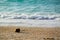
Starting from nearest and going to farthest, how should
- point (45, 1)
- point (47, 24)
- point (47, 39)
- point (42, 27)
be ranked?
point (47, 39) < point (42, 27) < point (47, 24) < point (45, 1)

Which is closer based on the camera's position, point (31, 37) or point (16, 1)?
point (31, 37)

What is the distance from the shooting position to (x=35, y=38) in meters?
5.00

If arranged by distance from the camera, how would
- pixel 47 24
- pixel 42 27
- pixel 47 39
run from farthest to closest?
pixel 47 24, pixel 42 27, pixel 47 39

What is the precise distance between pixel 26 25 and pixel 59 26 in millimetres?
1226

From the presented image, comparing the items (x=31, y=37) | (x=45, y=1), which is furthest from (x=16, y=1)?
(x=31, y=37)

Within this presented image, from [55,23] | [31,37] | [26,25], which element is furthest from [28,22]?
[31,37]

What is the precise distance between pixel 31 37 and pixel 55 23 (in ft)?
8.19

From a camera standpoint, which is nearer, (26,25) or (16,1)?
(26,25)

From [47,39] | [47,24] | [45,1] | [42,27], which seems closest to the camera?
[47,39]

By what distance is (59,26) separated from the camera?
6.99 m

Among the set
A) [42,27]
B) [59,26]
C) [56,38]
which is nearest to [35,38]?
[56,38]

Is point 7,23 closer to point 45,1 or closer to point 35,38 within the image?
point 35,38

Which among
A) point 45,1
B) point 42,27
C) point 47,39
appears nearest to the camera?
point 47,39

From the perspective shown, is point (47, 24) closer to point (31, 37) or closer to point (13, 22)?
point (13, 22)
